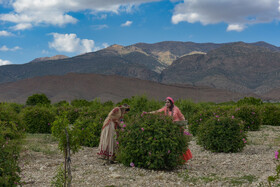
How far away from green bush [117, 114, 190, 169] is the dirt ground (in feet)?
0.67

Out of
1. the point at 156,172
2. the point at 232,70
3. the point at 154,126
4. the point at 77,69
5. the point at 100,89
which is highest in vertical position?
the point at 77,69

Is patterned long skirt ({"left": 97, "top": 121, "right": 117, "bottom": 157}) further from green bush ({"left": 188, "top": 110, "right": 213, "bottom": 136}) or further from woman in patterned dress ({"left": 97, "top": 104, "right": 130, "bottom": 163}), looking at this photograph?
green bush ({"left": 188, "top": 110, "right": 213, "bottom": 136})

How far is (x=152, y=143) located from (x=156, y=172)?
62 cm

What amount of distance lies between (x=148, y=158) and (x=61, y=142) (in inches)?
82.2

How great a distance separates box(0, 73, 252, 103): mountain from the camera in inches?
4287

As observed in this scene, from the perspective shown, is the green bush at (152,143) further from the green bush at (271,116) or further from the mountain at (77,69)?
the mountain at (77,69)

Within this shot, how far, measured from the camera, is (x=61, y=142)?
4996 mm

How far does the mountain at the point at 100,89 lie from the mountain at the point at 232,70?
20.8 meters

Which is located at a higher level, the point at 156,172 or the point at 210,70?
the point at 210,70

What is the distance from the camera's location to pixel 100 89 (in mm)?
115625

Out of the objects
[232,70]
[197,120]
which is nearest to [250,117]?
[197,120]

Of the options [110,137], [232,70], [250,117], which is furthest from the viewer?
[232,70]

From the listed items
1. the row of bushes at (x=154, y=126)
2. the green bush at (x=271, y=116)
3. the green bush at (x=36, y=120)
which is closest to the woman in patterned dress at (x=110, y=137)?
the row of bushes at (x=154, y=126)

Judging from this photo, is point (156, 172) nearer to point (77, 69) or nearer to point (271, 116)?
point (271, 116)
